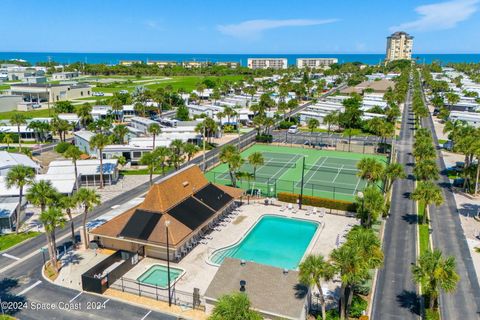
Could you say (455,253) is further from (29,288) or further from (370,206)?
(29,288)

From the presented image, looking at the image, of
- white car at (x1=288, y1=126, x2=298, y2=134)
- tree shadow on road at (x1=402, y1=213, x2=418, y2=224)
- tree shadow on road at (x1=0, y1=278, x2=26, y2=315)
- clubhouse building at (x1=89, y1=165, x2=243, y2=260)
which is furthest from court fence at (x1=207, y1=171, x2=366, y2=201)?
white car at (x1=288, y1=126, x2=298, y2=134)

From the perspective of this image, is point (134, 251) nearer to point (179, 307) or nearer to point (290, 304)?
point (179, 307)

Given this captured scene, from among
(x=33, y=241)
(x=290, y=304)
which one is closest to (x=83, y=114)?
(x=33, y=241)

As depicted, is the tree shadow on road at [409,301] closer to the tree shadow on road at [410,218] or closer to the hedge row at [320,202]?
the tree shadow on road at [410,218]

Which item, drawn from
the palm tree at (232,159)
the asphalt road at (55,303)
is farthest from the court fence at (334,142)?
the asphalt road at (55,303)

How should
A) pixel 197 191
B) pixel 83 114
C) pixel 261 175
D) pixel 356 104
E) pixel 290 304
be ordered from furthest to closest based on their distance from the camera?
pixel 356 104
pixel 83 114
pixel 261 175
pixel 197 191
pixel 290 304

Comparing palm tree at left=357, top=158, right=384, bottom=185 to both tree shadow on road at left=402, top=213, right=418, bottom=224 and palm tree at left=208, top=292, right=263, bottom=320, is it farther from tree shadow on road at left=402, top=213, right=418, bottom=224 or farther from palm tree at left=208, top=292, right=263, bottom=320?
palm tree at left=208, top=292, right=263, bottom=320
